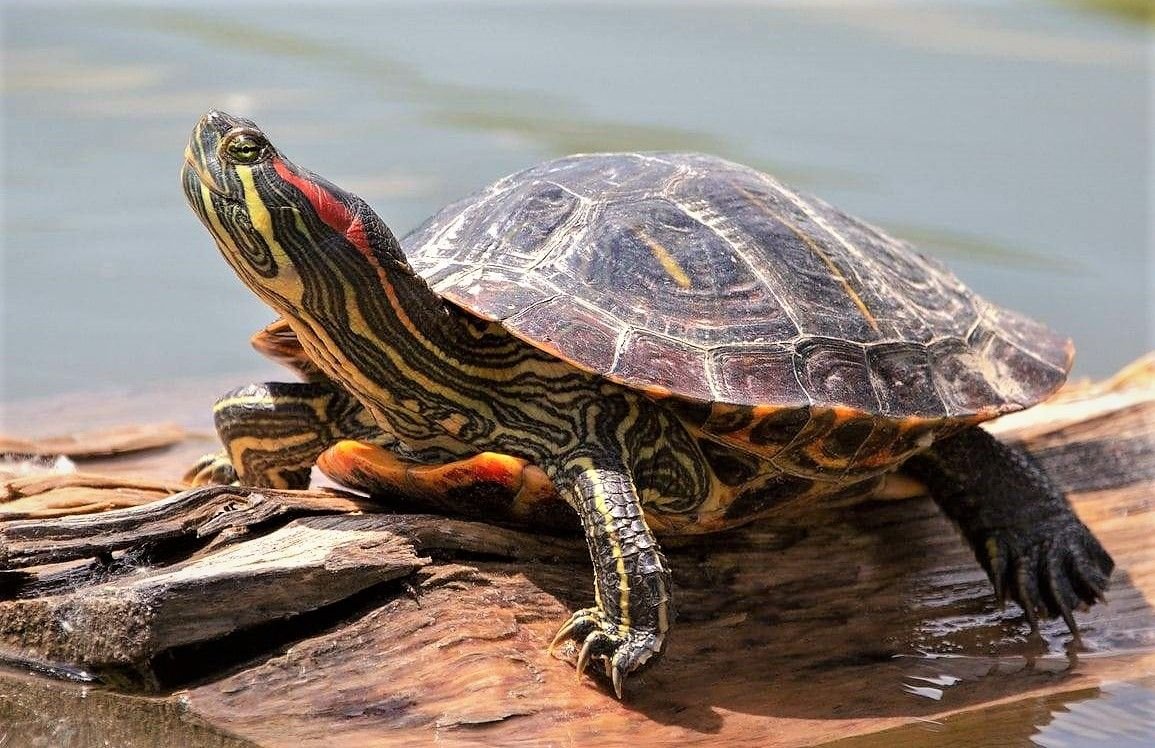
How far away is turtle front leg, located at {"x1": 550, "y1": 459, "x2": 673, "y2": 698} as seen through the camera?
372 centimetres

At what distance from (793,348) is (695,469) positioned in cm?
47

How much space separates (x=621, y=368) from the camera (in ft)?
12.7

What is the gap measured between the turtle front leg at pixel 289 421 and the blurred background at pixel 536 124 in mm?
2570

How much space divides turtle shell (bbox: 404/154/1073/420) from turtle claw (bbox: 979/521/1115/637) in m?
0.48

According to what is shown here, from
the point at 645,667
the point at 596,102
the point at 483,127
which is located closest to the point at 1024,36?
the point at 596,102

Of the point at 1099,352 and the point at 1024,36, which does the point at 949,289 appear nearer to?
the point at 1099,352

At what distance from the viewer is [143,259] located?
826 cm

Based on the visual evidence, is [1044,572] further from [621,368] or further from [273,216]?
[273,216]

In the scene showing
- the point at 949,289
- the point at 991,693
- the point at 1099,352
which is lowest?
the point at 991,693

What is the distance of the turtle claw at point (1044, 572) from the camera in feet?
15.4

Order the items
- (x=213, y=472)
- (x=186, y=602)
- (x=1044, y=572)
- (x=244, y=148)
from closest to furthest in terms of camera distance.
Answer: (x=186, y=602) < (x=244, y=148) < (x=1044, y=572) < (x=213, y=472)

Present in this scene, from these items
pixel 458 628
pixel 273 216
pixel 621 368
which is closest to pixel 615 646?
pixel 458 628

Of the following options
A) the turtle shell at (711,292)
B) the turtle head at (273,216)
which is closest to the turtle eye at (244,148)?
the turtle head at (273,216)

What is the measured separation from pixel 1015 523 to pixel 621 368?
1.72 metres
